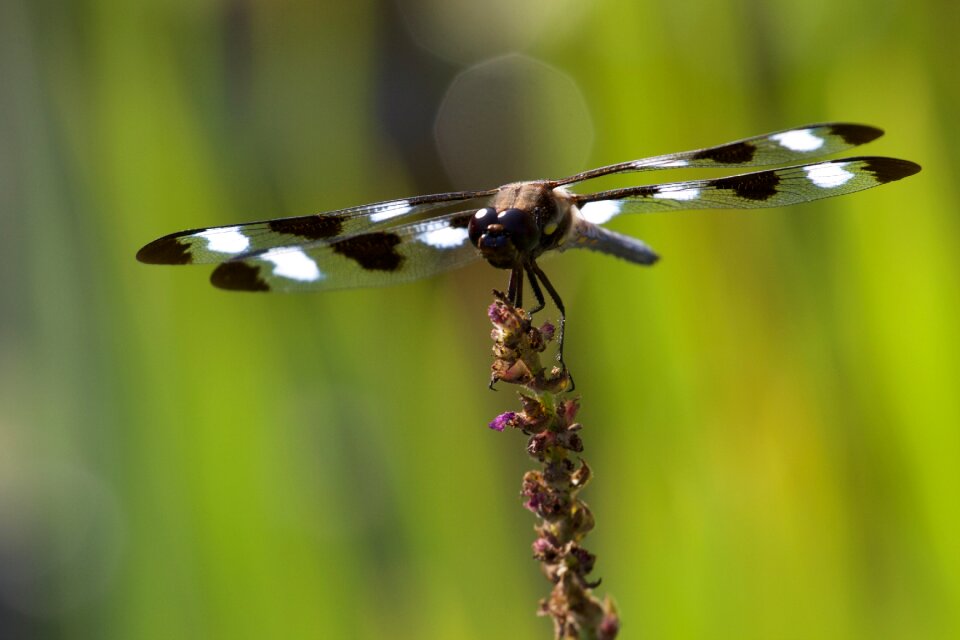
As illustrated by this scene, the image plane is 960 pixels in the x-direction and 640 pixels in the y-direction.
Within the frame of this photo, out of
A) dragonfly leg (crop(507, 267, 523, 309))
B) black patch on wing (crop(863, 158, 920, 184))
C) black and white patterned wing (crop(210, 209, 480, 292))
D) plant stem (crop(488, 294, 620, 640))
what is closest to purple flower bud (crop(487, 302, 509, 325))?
plant stem (crop(488, 294, 620, 640))

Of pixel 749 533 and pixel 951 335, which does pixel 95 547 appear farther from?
pixel 951 335

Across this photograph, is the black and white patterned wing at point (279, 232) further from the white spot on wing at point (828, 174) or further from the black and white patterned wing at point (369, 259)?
the white spot on wing at point (828, 174)

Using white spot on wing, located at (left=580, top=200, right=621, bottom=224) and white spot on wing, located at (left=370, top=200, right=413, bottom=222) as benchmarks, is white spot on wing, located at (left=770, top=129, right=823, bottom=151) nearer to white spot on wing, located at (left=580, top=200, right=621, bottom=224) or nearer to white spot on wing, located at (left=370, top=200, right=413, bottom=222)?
white spot on wing, located at (left=580, top=200, right=621, bottom=224)

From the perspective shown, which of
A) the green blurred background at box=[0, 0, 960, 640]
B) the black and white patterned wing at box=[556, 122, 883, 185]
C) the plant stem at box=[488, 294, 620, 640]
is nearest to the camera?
the plant stem at box=[488, 294, 620, 640]

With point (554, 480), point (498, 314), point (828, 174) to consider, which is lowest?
point (554, 480)

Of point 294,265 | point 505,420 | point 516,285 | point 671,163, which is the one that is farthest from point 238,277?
point 505,420

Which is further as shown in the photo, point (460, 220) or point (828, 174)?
point (460, 220)

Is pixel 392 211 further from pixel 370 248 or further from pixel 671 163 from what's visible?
pixel 671 163
